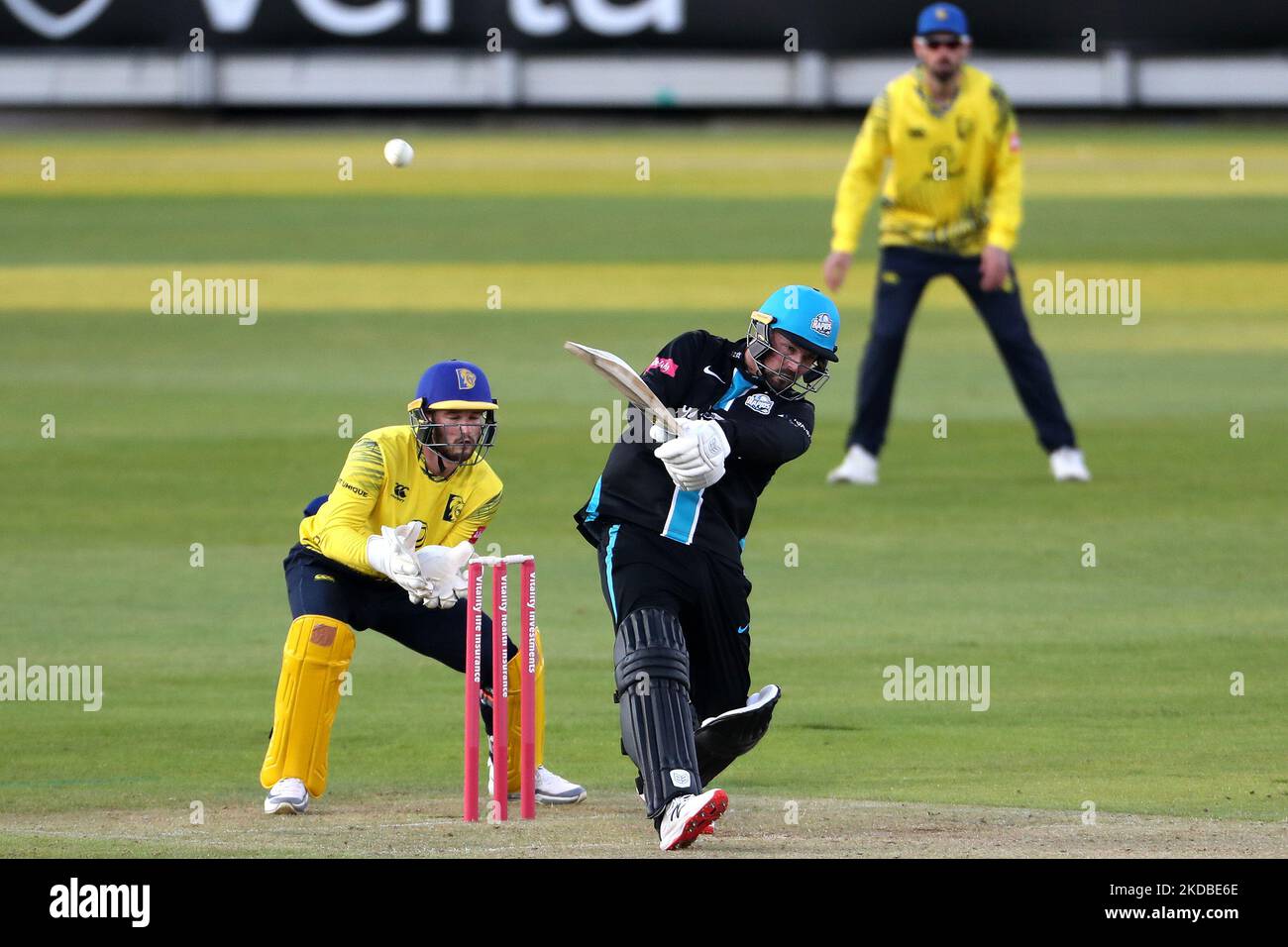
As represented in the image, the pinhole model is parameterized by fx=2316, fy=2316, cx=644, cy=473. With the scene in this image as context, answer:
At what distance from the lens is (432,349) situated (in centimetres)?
1988

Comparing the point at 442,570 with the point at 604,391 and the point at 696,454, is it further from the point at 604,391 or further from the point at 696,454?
the point at 604,391

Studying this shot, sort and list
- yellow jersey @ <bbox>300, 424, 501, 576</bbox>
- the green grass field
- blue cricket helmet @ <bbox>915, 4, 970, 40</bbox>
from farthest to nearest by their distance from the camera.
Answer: blue cricket helmet @ <bbox>915, 4, 970, 40</bbox> → the green grass field → yellow jersey @ <bbox>300, 424, 501, 576</bbox>

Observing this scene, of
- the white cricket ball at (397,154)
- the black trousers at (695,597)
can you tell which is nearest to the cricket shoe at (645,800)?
the black trousers at (695,597)

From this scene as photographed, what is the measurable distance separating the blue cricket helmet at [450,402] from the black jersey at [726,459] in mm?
Answer: 448

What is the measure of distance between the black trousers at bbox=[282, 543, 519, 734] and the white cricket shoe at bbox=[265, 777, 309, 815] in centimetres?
60

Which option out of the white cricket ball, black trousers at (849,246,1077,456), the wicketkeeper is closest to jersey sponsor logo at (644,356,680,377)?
the white cricket ball

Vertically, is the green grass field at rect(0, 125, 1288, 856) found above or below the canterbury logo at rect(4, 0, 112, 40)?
below

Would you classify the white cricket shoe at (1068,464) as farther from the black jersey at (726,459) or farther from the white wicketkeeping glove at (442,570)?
the white wicketkeeping glove at (442,570)

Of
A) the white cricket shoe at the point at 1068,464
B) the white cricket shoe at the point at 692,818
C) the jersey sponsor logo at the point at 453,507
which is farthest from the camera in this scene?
the white cricket shoe at the point at 1068,464

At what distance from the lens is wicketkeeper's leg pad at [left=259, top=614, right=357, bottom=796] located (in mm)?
7680

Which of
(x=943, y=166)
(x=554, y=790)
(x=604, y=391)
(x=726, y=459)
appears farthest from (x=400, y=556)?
(x=604, y=391)

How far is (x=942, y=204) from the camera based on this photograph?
45.1 feet

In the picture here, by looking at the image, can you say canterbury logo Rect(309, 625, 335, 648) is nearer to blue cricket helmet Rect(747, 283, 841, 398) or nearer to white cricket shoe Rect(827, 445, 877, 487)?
blue cricket helmet Rect(747, 283, 841, 398)

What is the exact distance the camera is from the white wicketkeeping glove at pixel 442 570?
7.60 m
